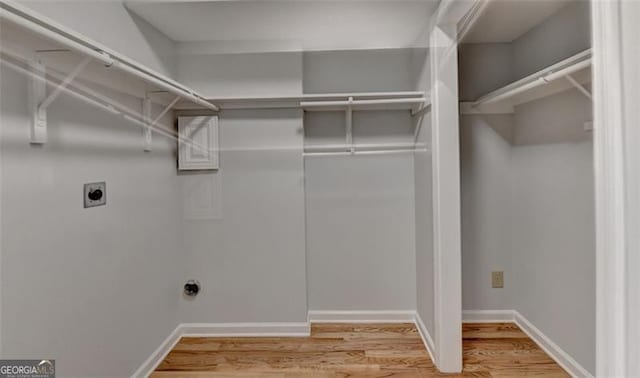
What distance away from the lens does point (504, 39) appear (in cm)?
230

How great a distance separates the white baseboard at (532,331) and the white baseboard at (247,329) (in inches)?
42.5

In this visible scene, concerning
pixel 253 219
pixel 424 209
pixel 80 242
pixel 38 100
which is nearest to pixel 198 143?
pixel 253 219

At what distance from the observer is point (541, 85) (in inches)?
67.2

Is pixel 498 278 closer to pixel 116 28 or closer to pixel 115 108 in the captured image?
pixel 115 108

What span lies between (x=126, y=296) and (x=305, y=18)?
5.00 feet

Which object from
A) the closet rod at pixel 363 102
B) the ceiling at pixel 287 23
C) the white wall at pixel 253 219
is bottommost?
the white wall at pixel 253 219

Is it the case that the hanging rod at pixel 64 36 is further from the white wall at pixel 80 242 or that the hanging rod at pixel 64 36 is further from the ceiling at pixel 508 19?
the ceiling at pixel 508 19

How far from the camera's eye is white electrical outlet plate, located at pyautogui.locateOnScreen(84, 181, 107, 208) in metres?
1.41

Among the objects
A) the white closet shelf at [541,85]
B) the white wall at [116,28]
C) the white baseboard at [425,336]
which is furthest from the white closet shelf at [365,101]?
the white baseboard at [425,336]

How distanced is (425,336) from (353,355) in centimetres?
44

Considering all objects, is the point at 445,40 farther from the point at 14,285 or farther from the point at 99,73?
the point at 14,285

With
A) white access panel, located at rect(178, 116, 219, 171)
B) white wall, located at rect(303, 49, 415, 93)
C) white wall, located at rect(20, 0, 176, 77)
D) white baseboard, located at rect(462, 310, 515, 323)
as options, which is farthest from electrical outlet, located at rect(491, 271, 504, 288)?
white wall, located at rect(20, 0, 176, 77)

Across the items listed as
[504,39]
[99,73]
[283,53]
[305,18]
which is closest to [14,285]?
[99,73]

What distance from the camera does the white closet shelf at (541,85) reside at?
1.24 m
